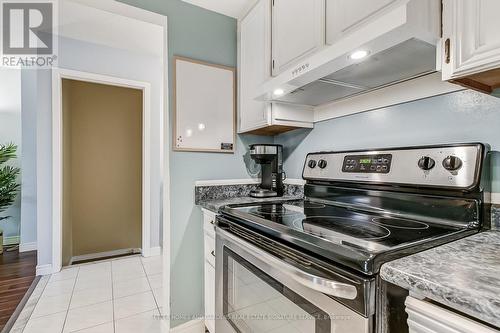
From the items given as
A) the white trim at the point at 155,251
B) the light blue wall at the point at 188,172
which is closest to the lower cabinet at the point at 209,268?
the light blue wall at the point at 188,172

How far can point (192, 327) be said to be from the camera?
1.69 m

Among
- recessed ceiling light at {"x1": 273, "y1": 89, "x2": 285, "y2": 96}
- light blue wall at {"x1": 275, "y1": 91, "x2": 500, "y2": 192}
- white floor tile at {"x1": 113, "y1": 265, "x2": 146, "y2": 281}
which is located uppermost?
recessed ceiling light at {"x1": 273, "y1": 89, "x2": 285, "y2": 96}

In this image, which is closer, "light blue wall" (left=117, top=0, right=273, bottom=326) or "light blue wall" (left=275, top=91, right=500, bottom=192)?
"light blue wall" (left=275, top=91, right=500, bottom=192)

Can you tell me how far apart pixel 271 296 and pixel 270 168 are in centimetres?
105

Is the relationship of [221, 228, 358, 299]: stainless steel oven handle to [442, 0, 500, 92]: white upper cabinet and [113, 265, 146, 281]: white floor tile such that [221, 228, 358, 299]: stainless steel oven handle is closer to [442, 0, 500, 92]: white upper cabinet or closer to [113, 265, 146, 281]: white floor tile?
[442, 0, 500, 92]: white upper cabinet

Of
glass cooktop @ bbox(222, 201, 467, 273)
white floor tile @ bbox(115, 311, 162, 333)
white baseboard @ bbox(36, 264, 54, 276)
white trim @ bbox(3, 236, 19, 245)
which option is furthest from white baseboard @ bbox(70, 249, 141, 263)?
glass cooktop @ bbox(222, 201, 467, 273)

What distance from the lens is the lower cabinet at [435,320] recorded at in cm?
45

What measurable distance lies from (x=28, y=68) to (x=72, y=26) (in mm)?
1484

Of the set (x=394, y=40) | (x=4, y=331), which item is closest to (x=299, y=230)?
(x=394, y=40)

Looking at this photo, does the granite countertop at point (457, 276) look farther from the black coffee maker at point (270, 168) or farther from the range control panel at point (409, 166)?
the black coffee maker at point (270, 168)

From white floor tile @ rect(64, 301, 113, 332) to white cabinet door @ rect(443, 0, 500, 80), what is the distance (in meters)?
2.43

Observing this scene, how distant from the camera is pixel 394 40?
0.83m

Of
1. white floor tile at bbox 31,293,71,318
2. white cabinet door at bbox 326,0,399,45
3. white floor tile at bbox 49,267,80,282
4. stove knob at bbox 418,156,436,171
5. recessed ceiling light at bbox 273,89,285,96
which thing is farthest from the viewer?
white floor tile at bbox 49,267,80,282

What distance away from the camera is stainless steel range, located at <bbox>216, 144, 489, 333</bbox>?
2.06 feet
